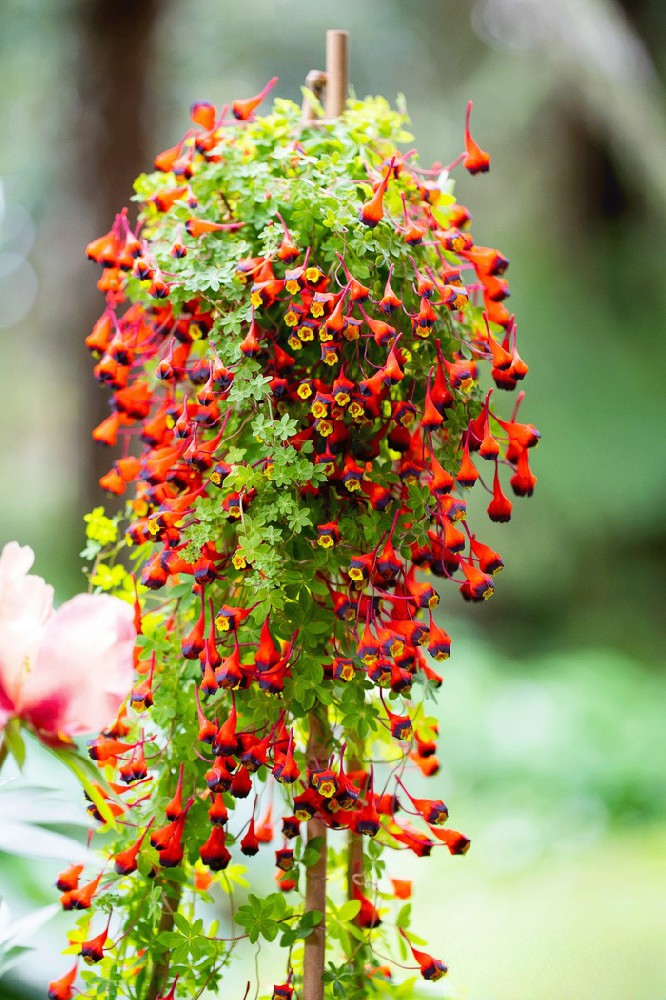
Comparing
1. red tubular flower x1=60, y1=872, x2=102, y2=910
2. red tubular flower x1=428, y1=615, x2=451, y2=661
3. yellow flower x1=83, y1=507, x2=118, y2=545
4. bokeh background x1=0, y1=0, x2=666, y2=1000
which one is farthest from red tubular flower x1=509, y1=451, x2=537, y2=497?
bokeh background x1=0, y1=0, x2=666, y2=1000

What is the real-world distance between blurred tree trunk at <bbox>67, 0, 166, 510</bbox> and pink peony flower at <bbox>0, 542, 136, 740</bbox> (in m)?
1.87

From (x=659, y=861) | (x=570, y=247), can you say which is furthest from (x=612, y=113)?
(x=659, y=861)

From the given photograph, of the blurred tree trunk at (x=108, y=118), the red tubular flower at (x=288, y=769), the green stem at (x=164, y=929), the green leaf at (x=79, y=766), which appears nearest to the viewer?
the green leaf at (x=79, y=766)

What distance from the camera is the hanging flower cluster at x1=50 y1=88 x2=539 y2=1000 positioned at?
709 mm

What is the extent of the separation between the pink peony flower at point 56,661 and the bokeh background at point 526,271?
6.14ft

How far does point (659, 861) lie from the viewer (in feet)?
7.36

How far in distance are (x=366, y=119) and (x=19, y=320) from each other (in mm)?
5696

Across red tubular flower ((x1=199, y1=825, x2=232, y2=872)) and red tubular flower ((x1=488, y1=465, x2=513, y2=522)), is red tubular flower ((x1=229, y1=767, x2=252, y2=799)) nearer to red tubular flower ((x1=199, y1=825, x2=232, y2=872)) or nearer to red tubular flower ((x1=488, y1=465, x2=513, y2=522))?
red tubular flower ((x1=199, y1=825, x2=232, y2=872))

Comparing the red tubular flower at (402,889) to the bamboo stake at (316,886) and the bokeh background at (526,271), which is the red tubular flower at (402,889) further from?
the bokeh background at (526,271)

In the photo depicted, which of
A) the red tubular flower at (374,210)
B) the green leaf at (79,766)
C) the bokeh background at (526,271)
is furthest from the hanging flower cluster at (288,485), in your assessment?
the bokeh background at (526,271)

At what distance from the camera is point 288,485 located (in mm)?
720

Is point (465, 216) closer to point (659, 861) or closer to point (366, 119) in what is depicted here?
point (366, 119)

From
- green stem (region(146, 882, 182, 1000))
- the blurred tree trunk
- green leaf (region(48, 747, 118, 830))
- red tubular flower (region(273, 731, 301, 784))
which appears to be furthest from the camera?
the blurred tree trunk

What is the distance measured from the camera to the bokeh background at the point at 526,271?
8.34 feet
